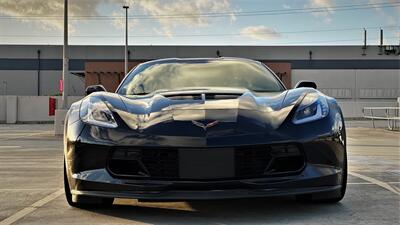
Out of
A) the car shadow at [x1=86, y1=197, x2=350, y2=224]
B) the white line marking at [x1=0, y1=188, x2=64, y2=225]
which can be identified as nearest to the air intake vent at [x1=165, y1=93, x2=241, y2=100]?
the car shadow at [x1=86, y1=197, x2=350, y2=224]

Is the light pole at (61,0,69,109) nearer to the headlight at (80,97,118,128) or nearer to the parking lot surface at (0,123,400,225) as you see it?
the parking lot surface at (0,123,400,225)

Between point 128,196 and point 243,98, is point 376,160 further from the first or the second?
point 128,196

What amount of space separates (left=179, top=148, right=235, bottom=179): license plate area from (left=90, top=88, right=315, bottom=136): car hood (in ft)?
0.46

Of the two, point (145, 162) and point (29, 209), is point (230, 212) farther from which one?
point (29, 209)

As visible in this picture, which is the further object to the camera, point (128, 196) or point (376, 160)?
point (376, 160)

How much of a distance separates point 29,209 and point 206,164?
1.72m

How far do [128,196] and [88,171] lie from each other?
14.0 inches

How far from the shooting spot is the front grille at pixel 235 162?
3675 mm

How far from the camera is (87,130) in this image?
12.7 feet

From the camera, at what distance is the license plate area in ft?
11.9

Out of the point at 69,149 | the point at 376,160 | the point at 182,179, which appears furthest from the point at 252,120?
the point at 376,160

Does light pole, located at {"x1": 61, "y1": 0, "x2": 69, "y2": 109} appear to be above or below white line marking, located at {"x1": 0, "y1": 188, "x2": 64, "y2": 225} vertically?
above

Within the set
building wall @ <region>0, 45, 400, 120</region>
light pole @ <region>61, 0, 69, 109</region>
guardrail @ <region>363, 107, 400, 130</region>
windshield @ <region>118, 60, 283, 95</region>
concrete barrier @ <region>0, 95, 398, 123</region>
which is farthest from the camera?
building wall @ <region>0, 45, 400, 120</region>

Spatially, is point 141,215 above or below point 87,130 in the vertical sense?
below
